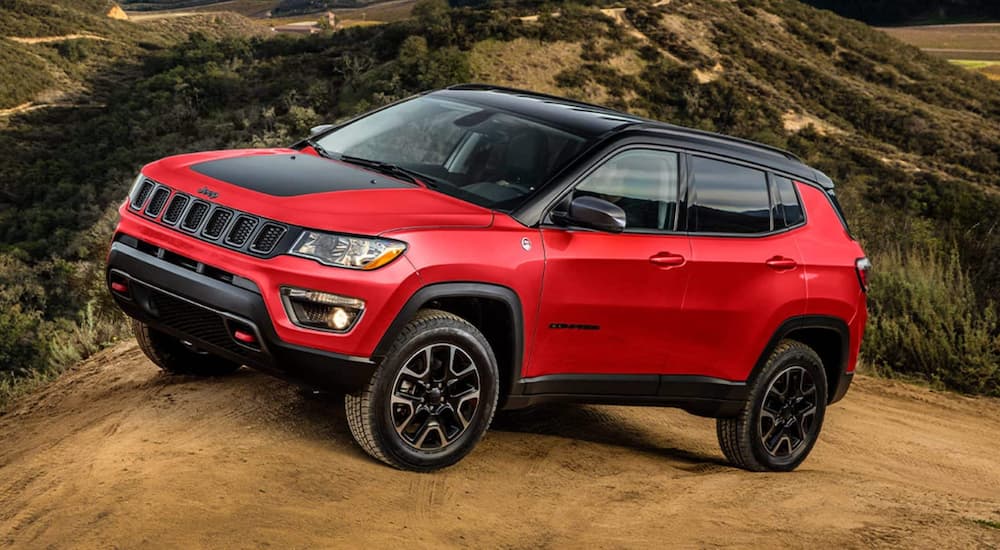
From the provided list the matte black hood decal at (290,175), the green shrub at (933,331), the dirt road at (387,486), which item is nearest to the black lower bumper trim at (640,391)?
the dirt road at (387,486)

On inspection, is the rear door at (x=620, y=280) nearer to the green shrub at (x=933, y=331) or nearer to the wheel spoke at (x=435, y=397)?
the wheel spoke at (x=435, y=397)

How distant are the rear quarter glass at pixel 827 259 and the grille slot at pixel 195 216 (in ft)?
11.7

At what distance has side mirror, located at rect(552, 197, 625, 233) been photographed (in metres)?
5.47

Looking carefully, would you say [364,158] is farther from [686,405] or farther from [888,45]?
[888,45]

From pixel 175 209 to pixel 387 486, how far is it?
5.64 feet

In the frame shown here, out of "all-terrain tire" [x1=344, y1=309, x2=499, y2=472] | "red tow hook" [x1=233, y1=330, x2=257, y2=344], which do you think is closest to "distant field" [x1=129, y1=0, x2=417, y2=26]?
"all-terrain tire" [x1=344, y1=309, x2=499, y2=472]

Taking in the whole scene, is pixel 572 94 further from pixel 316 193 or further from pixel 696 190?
pixel 316 193

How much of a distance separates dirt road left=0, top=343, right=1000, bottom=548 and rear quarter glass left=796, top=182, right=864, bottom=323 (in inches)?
42.0

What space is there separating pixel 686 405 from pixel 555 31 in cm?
4591

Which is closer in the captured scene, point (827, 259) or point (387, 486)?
point (387, 486)

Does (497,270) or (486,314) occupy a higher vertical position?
(497,270)

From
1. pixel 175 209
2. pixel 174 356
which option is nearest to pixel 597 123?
pixel 175 209

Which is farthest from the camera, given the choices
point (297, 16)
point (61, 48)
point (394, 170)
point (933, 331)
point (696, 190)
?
point (297, 16)

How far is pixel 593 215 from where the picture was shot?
17.9 feet
